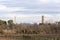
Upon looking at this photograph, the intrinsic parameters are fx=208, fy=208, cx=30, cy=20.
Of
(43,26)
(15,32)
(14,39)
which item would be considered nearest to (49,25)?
(43,26)

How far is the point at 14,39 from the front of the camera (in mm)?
14805

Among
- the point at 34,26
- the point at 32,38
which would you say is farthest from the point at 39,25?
the point at 32,38

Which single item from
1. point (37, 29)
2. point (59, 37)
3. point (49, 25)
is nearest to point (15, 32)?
point (37, 29)

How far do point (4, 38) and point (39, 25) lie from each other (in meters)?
4.48

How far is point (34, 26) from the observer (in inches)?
736

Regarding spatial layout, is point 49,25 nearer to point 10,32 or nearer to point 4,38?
point 10,32

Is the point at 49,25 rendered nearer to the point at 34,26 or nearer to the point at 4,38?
the point at 34,26

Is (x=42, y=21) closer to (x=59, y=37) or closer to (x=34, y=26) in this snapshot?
(x=34, y=26)

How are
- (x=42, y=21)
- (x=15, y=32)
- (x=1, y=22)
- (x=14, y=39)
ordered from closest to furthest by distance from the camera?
(x=14, y=39) < (x=15, y=32) < (x=42, y=21) < (x=1, y=22)

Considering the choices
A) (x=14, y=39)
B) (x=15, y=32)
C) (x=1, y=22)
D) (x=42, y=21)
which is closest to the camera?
(x=14, y=39)

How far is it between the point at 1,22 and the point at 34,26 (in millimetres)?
5382

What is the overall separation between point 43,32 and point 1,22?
662 cm

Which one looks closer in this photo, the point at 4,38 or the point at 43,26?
the point at 4,38

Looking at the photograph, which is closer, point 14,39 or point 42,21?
point 14,39
